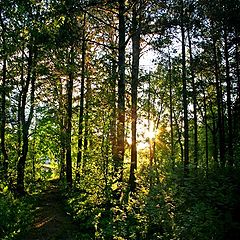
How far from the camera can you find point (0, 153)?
17703 mm

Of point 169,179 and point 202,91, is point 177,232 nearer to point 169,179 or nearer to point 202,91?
point 169,179

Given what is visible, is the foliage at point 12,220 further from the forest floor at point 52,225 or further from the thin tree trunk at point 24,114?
the thin tree trunk at point 24,114

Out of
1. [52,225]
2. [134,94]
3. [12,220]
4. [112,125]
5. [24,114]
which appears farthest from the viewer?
[24,114]

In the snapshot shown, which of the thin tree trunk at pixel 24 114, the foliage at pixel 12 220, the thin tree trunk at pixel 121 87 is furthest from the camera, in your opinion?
the thin tree trunk at pixel 24 114

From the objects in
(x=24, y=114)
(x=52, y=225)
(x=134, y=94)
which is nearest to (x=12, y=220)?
(x=52, y=225)


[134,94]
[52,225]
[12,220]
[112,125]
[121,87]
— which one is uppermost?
[134,94]

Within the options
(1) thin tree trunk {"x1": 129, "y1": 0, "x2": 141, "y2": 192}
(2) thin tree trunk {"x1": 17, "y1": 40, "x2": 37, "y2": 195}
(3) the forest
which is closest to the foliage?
(3) the forest

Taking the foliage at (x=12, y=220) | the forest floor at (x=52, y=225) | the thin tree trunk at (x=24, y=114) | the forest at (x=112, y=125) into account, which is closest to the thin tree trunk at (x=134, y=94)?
the forest at (x=112, y=125)

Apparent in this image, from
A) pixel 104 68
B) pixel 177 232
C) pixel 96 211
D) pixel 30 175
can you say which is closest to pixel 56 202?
pixel 30 175

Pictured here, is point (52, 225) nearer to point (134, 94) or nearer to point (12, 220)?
point (12, 220)

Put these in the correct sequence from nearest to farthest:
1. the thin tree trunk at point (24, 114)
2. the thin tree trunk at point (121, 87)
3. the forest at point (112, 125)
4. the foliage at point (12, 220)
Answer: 1. the forest at point (112, 125)
2. the foliage at point (12, 220)
3. the thin tree trunk at point (121, 87)
4. the thin tree trunk at point (24, 114)

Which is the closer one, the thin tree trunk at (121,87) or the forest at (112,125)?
the forest at (112,125)

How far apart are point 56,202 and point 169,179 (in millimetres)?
11058

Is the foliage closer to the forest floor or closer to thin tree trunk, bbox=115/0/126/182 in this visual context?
the forest floor
